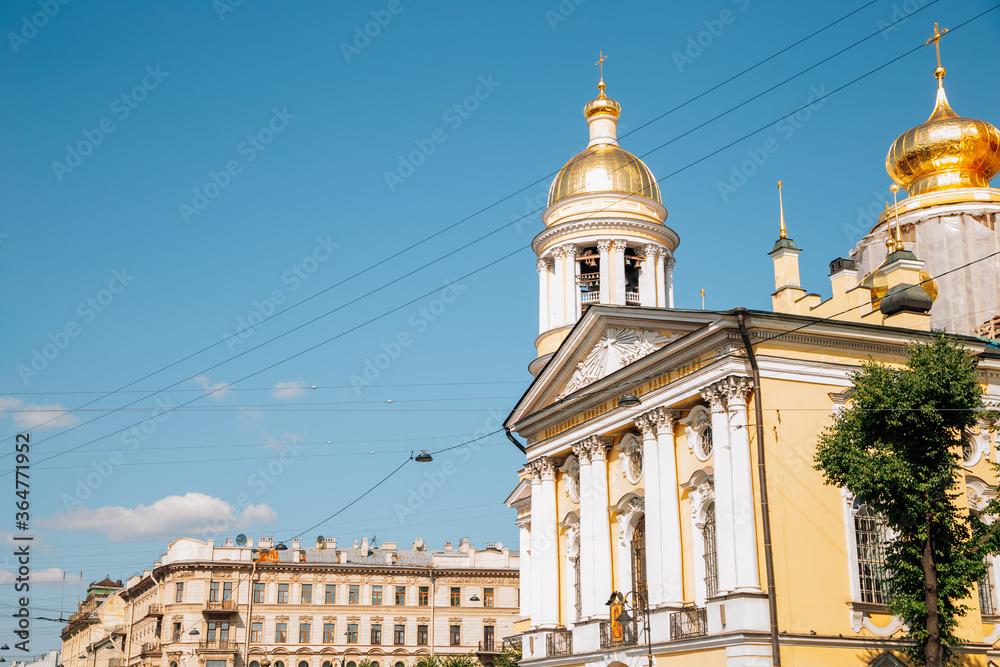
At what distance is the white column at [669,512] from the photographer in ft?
91.8

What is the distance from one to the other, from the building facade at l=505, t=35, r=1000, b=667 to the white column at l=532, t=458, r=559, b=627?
0.19ft

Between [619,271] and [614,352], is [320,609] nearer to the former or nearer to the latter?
[619,271]

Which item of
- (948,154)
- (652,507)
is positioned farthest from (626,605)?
(948,154)

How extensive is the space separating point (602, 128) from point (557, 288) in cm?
765

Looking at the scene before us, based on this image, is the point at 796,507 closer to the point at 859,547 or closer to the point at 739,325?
the point at 859,547

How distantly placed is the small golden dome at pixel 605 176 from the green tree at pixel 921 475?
21556mm

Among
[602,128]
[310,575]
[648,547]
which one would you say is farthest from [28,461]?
[310,575]

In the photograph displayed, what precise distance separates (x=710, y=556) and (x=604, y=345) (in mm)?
6853

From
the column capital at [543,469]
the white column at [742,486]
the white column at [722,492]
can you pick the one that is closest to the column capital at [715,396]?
the white column at [722,492]

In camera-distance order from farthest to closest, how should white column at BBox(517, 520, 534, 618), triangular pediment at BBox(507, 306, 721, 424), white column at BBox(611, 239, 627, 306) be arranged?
white column at BBox(611, 239, 627, 306) < white column at BBox(517, 520, 534, 618) < triangular pediment at BBox(507, 306, 721, 424)

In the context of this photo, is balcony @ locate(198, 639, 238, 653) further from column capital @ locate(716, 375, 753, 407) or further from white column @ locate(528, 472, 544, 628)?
column capital @ locate(716, 375, 753, 407)

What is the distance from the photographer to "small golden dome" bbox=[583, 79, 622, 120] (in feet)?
155

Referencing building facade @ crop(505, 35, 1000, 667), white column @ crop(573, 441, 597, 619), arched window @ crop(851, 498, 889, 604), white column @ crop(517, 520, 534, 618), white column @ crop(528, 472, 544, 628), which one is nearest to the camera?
building facade @ crop(505, 35, 1000, 667)

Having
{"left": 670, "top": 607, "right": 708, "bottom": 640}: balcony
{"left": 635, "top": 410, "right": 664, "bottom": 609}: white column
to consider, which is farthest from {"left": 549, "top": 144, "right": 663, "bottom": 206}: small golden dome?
{"left": 670, "top": 607, "right": 708, "bottom": 640}: balcony
